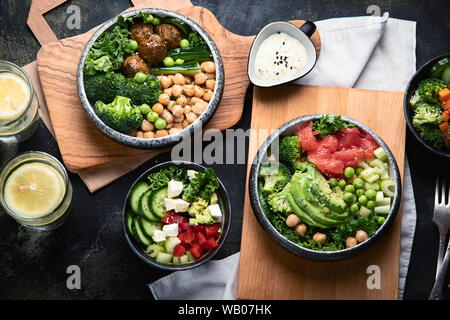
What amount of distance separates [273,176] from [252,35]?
4.37ft

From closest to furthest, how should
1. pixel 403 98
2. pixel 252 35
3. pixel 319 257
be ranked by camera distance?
pixel 319 257 < pixel 403 98 < pixel 252 35

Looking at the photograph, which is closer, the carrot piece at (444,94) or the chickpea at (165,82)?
the carrot piece at (444,94)

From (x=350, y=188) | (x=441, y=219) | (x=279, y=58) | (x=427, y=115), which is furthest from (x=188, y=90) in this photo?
(x=441, y=219)

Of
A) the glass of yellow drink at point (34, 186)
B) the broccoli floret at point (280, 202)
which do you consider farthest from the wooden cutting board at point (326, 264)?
the glass of yellow drink at point (34, 186)

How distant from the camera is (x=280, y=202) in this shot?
3.40m

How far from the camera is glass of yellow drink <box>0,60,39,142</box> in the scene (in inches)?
138

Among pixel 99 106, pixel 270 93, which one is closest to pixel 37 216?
pixel 99 106

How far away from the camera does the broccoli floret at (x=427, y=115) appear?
3.48 meters

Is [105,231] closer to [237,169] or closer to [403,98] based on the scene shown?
[237,169]

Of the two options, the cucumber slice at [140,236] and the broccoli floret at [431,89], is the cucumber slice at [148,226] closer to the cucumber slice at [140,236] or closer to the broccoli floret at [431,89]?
the cucumber slice at [140,236]

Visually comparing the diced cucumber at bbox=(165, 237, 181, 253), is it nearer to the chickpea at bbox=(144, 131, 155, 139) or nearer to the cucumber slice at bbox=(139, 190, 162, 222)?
the cucumber slice at bbox=(139, 190, 162, 222)

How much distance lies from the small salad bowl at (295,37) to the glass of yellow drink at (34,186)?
171 cm

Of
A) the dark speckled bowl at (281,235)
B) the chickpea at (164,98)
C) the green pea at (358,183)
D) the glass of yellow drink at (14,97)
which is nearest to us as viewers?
the dark speckled bowl at (281,235)

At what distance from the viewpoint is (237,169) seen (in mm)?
3871
